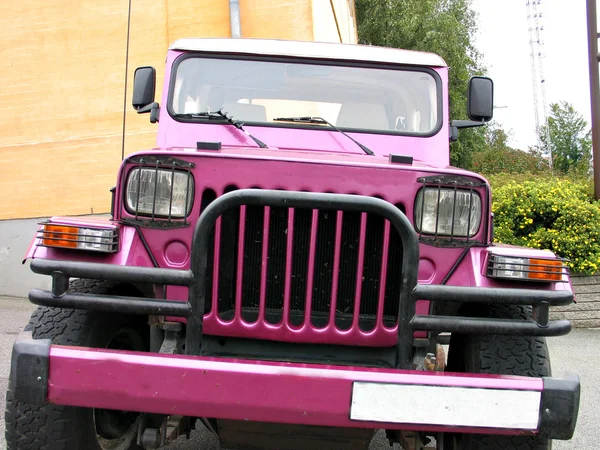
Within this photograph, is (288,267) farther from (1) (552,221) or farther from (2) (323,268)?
(1) (552,221)

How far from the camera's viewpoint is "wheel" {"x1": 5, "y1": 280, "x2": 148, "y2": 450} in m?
2.61

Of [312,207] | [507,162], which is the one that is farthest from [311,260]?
[507,162]

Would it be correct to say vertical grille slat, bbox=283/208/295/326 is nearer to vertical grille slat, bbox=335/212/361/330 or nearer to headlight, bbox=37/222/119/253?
vertical grille slat, bbox=335/212/361/330

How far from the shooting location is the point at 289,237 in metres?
2.55

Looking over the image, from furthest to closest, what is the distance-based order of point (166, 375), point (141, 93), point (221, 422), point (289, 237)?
point (141, 93)
point (221, 422)
point (289, 237)
point (166, 375)

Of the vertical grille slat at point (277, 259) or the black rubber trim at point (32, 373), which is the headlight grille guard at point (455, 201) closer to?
the vertical grille slat at point (277, 259)

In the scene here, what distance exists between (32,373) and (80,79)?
895cm

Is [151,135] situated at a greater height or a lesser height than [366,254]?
greater

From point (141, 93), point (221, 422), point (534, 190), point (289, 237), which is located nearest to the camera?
point (289, 237)

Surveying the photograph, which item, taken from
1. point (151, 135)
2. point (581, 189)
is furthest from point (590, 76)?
point (151, 135)

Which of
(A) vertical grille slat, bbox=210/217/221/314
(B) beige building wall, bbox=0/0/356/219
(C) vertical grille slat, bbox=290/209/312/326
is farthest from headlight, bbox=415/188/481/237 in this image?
(B) beige building wall, bbox=0/0/356/219

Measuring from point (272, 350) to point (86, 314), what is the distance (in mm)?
762

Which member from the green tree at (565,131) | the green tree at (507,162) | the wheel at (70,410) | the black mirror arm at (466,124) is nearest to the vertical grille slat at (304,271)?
the wheel at (70,410)

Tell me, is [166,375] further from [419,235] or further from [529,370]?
[529,370]
